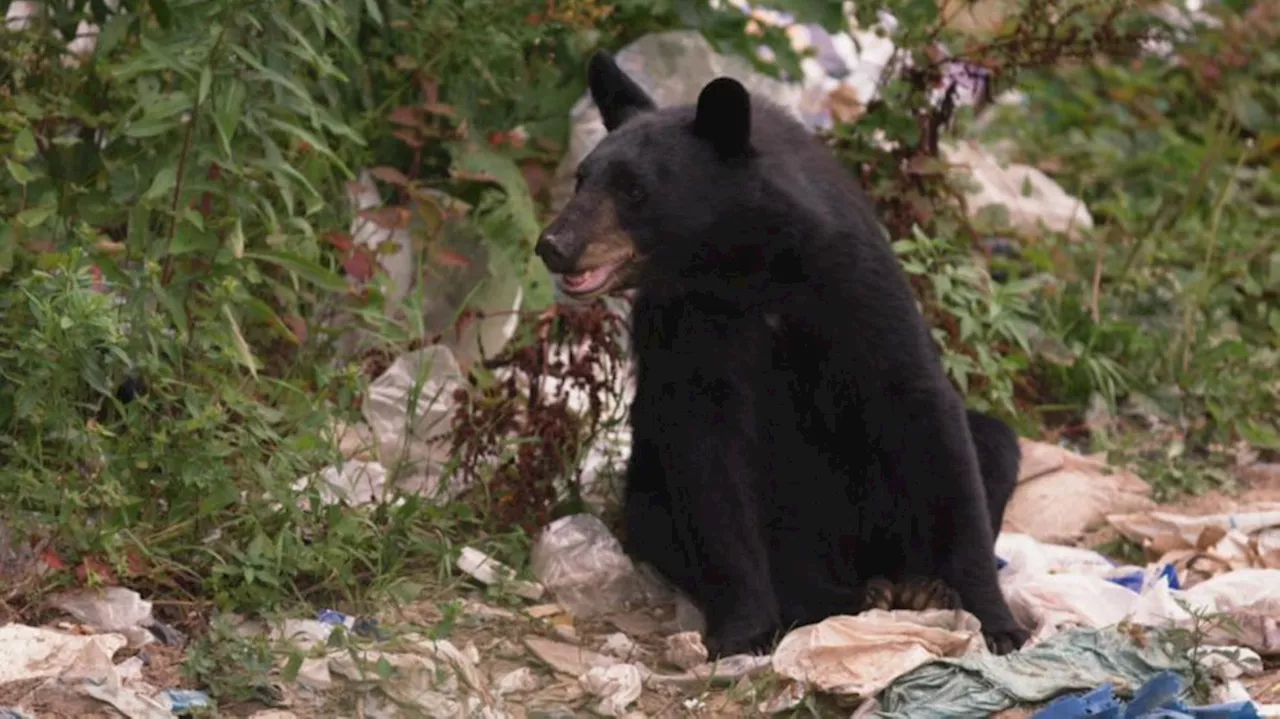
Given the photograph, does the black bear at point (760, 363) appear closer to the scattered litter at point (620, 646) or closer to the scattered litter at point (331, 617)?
the scattered litter at point (620, 646)

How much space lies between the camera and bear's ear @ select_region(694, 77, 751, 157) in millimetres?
5246

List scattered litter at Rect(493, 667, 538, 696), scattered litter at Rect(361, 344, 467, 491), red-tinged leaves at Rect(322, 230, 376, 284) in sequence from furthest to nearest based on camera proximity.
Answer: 1. red-tinged leaves at Rect(322, 230, 376, 284)
2. scattered litter at Rect(361, 344, 467, 491)
3. scattered litter at Rect(493, 667, 538, 696)

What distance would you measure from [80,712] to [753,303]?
71.6 inches

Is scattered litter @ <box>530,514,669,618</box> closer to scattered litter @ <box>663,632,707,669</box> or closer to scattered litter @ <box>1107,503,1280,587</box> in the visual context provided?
scattered litter @ <box>663,632,707,669</box>

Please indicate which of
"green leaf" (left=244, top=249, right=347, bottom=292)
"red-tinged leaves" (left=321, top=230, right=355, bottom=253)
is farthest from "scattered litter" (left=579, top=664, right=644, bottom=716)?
"red-tinged leaves" (left=321, top=230, right=355, bottom=253)

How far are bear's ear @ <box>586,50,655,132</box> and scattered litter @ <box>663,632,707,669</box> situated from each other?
4.06ft

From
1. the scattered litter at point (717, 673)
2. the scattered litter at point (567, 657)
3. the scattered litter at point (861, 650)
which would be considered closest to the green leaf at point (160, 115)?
the scattered litter at point (567, 657)

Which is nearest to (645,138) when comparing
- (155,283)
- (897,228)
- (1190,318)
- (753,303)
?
(753,303)

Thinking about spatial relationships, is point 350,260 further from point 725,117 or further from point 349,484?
point 725,117

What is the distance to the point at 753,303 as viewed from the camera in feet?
18.0

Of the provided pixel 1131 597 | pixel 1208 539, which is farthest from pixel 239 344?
pixel 1208 539

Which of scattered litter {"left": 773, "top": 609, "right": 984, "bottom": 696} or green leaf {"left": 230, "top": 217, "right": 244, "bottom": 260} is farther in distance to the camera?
green leaf {"left": 230, "top": 217, "right": 244, "bottom": 260}

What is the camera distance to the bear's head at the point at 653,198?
526 cm

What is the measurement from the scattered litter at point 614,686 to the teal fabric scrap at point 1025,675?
1.80 feet
